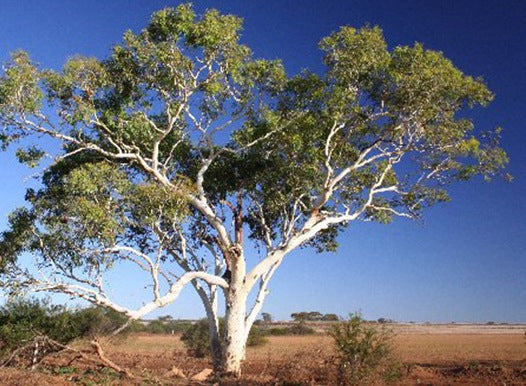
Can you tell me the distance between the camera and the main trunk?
17812 mm

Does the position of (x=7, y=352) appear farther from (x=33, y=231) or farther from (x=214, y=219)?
(x=214, y=219)

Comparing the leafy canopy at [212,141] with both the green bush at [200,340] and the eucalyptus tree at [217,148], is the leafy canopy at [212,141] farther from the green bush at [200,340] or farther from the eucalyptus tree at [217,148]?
the green bush at [200,340]

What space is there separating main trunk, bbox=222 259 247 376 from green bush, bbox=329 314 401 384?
3878 mm

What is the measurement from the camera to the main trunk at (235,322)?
1781 cm

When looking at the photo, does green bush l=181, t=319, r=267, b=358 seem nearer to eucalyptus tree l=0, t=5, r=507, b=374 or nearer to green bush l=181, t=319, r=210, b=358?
green bush l=181, t=319, r=210, b=358

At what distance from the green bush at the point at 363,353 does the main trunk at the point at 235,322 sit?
388cm

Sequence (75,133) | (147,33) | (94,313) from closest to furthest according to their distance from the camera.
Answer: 1. (147,33)
2. (75,133)
3. (94,313)

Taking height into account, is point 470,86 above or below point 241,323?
above

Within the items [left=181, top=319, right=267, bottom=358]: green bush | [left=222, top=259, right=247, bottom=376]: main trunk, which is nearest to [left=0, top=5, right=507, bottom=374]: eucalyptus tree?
[left=222, top=259, right=247, bottom=376]: main trunk

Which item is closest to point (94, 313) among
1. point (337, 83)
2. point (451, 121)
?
point (337, 83)

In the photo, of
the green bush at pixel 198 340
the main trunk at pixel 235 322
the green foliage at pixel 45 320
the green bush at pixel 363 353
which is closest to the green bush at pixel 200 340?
the green bush at pixel 198 340

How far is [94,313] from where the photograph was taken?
2608cm

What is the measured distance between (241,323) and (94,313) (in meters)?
10.2

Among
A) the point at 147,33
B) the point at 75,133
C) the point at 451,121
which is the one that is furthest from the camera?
the point at 451,121
